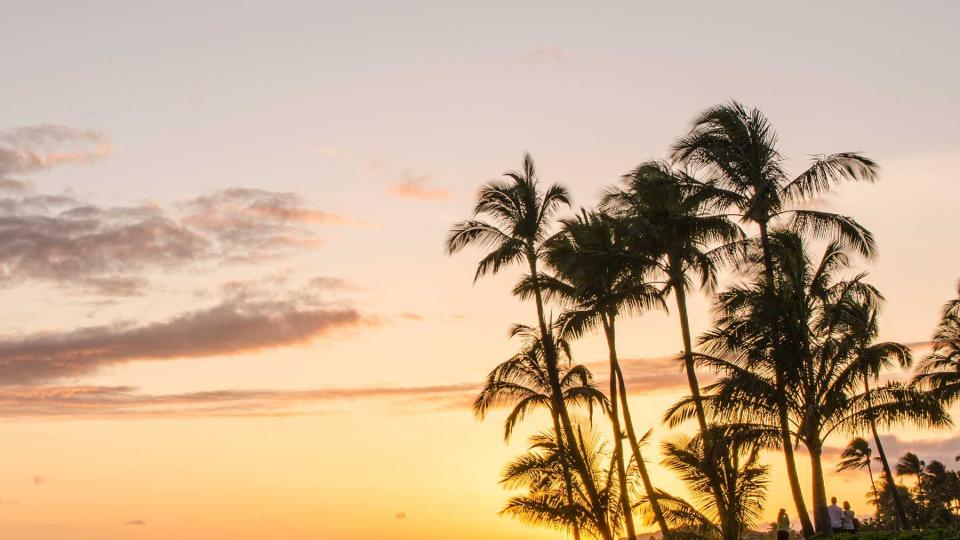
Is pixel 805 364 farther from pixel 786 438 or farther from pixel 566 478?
pixel 566 478

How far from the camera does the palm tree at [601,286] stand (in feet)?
130

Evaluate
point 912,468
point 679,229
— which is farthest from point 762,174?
point 912,468

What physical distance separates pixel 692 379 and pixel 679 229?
5.77 metres

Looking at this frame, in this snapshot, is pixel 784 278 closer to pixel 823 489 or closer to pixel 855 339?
pixel 855 339

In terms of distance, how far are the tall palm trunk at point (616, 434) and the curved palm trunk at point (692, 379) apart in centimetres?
442

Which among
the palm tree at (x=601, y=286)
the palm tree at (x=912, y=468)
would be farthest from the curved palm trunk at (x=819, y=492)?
Result: the palm tree at (x=912, y=468)

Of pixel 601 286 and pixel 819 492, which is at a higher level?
pixel 601 286

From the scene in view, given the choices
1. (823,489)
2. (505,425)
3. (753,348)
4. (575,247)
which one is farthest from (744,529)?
(575,247)

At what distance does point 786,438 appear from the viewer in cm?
3228

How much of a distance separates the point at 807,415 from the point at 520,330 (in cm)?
1419

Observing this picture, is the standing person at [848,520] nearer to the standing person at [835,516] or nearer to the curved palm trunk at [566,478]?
the standing person at [835,516]

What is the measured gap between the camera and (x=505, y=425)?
137 ft

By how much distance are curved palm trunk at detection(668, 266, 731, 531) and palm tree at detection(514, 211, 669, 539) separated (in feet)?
3.21

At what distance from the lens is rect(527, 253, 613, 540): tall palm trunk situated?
1650 inches
